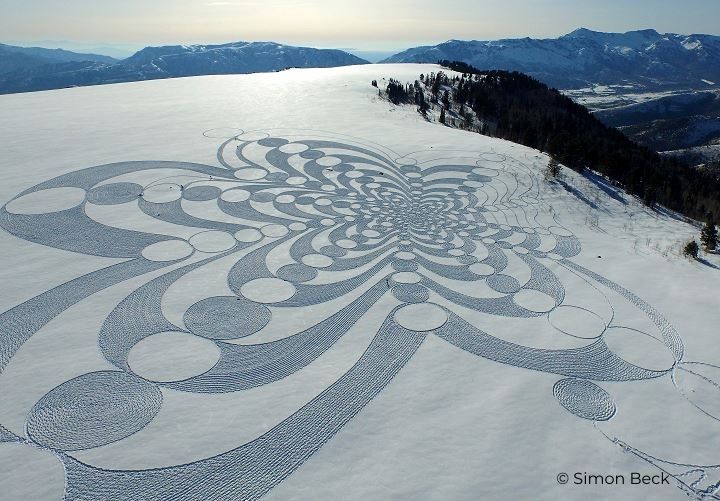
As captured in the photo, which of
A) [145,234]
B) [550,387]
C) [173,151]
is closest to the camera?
[550,387]

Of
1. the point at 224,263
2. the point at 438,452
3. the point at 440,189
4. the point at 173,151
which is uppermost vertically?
the point at 173,151

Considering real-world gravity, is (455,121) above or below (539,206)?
above

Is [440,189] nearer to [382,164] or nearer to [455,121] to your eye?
[382,164]

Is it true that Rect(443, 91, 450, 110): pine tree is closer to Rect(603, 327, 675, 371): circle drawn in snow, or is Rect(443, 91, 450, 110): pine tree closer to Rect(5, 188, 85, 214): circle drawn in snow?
Rect(5, 188, 85, 214): circle drawn in snow

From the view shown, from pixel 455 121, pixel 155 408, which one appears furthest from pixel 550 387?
pixel 455 121

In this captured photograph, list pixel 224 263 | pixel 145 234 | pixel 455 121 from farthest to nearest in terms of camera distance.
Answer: pixel 455 121, pixel 145 234, pixel 224 263

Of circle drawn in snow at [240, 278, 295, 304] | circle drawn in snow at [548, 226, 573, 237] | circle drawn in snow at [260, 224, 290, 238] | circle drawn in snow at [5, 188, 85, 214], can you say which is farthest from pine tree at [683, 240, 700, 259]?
circle drawn in snow at [5, 188, 85, 214]

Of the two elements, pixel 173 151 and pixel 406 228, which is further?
pixel 173 151

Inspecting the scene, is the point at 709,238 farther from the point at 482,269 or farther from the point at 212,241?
the point at 212,241
